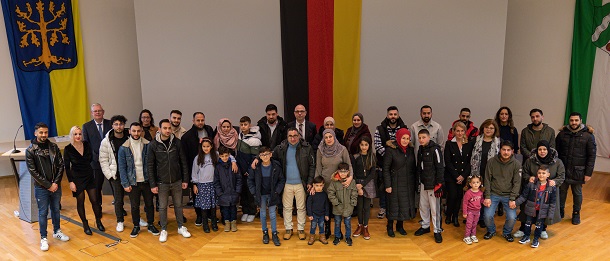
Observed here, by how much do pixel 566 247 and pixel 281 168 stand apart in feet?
10.4

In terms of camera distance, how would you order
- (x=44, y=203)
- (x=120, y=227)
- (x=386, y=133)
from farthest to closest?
1. (x=386, y=133)
2. (x=120, y=227)
3. (x=44, y=203)

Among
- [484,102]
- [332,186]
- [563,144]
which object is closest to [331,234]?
[332,186]

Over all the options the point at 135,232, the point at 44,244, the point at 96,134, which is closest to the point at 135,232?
the point at 135,232

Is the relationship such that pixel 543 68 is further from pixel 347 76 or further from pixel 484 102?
pixel 347 76

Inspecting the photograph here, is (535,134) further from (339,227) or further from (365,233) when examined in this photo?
(339,227)

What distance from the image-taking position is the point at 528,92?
24.1ft

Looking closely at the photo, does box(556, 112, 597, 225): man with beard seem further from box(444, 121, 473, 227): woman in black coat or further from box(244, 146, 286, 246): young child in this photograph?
box(244, 146, 286, 246): young child

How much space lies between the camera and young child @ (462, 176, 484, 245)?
15.4 ft

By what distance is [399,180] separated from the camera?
187 inches

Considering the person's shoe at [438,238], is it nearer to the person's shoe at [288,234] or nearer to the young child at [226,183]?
the person's shoe at [288,234]

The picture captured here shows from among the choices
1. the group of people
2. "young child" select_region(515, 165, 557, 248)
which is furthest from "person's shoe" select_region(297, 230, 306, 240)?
"young child" select_region(515, 165, 557, 248)

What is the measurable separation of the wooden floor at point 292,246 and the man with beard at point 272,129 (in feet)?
3.30

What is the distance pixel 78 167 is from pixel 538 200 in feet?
16.3

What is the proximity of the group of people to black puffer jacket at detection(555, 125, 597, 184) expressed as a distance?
12 millimetres
